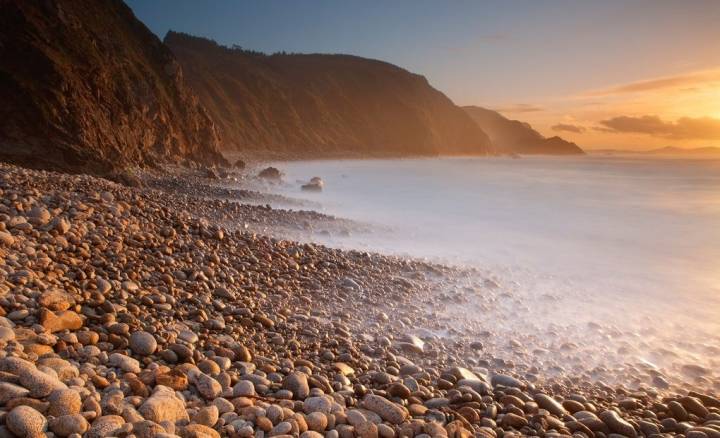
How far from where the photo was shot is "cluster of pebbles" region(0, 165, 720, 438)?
9.29 feet

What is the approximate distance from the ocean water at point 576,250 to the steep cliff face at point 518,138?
132646 mm

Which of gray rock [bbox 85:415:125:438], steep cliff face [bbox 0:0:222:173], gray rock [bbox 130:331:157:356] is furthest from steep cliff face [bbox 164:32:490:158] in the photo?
gray rock [bbox 85:415:125:438]

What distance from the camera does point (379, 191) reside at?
25797 mm

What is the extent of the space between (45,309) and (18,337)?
40 cm

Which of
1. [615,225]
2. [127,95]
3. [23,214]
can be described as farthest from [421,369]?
[127,95]

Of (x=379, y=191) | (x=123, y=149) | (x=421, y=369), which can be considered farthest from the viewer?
(x=379, y=191)

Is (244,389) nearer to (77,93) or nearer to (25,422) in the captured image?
(25,422)

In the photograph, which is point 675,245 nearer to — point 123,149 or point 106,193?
point 106,193

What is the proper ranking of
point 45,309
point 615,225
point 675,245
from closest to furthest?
point 45,309 < point 675,245 < point 615,225

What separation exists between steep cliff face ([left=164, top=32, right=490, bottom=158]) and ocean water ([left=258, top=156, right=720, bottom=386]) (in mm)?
31317

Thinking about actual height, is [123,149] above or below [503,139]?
below

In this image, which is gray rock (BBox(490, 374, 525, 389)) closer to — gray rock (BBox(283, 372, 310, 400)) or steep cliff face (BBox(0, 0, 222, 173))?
gray rock (BBox(283, 372, 310, 400))

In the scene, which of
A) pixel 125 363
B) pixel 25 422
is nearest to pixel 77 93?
pixel 125 363

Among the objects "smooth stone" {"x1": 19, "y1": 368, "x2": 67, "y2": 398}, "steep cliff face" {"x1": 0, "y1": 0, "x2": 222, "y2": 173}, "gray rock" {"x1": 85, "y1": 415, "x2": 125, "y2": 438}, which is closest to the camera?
"gray rock" {"x1": 85, "y1": 415, "x2": 125, "y2": 438}
